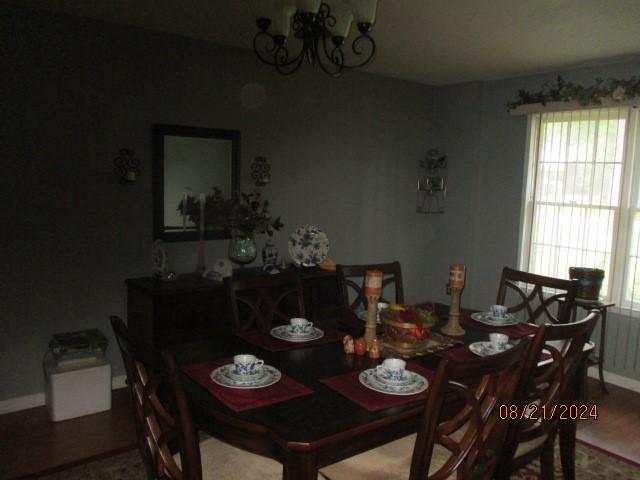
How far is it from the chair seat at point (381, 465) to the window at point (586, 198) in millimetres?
2726

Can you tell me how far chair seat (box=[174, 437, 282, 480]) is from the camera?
5.65 ft

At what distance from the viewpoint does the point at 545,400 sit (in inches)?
71.9

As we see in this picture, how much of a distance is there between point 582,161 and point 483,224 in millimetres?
1036

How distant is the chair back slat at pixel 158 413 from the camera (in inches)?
51.7

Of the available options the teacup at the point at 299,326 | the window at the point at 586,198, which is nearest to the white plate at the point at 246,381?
the teacup at the point at 299,326

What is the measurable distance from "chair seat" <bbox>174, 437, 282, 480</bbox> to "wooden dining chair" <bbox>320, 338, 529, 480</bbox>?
20cm

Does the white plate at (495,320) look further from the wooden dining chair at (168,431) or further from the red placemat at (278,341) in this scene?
the wooden dining chair at (168,431)

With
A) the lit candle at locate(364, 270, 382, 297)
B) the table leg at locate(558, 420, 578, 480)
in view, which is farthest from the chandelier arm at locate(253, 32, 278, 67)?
the table leg at locate(558, 420, 578, 480)

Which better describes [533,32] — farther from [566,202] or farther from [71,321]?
[71,321]

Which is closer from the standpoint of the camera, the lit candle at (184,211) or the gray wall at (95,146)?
the gray wall at (95,146)

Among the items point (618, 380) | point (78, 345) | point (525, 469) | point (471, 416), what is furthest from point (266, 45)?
point (618, 380)

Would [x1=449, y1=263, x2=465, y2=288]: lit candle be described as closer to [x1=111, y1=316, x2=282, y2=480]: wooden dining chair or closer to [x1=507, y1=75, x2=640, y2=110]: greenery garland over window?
[x1=111, y1=316, x2=282, y2=480]: wooden dining chair

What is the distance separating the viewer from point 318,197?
433cm

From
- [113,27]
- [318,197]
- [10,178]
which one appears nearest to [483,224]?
[318,197]
